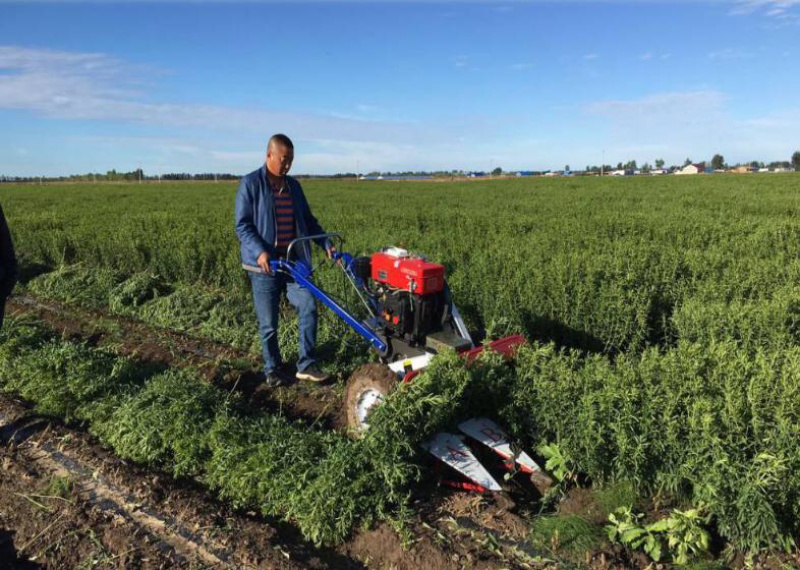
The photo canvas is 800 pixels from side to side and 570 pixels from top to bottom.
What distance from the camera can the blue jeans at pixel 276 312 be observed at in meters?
5.38

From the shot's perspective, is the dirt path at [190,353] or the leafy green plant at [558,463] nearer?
the leafy green plant at [558,463]

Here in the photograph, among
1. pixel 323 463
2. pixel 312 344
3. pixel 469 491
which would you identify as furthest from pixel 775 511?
pixel 312 344

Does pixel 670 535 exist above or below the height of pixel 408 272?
below

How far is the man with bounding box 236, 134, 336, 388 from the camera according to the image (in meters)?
5.08

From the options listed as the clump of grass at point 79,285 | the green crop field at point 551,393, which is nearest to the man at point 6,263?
the green crop field at point 551,393

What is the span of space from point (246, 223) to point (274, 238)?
28cm

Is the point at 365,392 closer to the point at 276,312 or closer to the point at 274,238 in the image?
the point at 276,312

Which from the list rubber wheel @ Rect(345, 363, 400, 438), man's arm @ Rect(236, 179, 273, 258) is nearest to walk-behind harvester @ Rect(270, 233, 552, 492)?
rubber wheel @ Rect(345, 363, 400, 438)

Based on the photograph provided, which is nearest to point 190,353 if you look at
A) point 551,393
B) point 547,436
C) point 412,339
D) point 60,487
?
point 60,487

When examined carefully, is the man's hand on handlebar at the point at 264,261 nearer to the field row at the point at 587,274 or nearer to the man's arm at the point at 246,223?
the man's arm at the point at 246,223

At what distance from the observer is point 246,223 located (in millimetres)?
5160

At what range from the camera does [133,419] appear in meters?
4.20

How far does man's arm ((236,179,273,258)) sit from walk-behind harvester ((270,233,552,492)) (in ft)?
0.84

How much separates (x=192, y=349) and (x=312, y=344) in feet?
6.32
